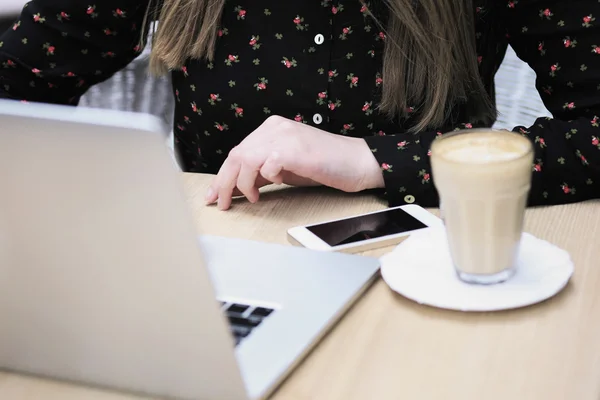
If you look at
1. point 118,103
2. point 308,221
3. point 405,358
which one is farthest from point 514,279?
point 118,103

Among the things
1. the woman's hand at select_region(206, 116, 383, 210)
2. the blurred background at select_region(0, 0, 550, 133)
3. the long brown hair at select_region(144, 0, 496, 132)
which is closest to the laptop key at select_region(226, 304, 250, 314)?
the woman's hand at select_region(206, 116, 383, 210)

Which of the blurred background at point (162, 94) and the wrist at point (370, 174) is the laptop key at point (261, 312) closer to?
the wrist at point (370, 174)

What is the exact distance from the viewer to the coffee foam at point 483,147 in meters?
0.69

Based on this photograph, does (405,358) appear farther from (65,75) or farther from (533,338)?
(65,75)

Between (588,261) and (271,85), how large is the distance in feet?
2.00

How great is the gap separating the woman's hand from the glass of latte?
9.2 inches

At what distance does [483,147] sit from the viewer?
703mm

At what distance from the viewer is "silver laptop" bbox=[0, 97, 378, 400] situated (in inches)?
18.3

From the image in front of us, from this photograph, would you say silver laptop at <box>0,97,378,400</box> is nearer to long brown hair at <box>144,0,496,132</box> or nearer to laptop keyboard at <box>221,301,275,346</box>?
laptop keyboard at <box>221,301,275,346</box>

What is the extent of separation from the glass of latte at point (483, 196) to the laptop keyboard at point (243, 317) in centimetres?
18

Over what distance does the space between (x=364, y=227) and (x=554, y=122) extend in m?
0.33

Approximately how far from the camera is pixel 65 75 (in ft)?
4.28

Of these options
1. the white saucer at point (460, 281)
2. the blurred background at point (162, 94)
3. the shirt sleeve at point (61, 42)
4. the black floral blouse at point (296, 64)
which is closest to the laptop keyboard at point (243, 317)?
the white saucer at point (460, 281)

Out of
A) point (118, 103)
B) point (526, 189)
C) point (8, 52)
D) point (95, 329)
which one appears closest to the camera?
point (95, 329)
